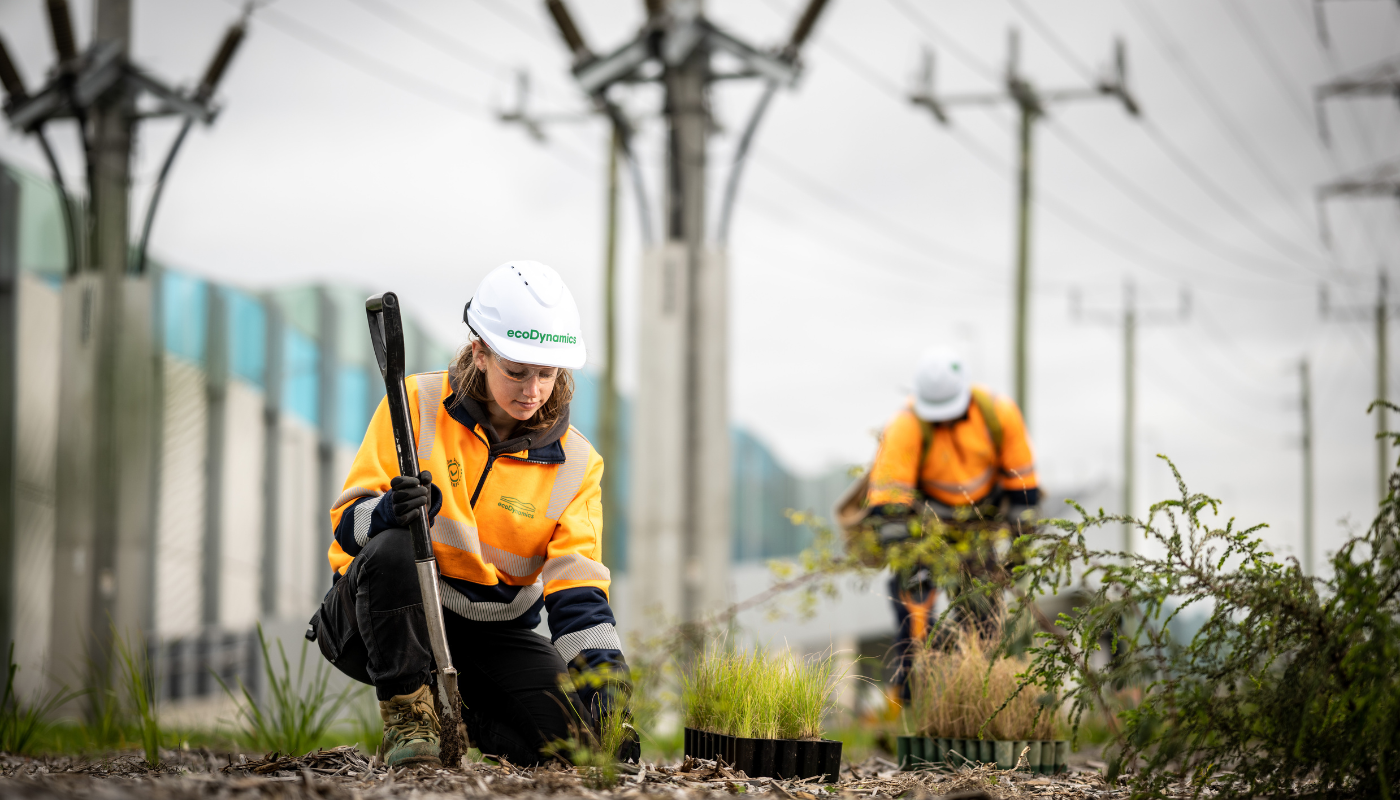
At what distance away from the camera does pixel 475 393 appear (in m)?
3.64

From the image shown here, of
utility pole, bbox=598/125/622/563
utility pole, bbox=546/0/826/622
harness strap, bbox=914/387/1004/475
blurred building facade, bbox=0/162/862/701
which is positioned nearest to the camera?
harness strap, bbox=914/387/1004/475

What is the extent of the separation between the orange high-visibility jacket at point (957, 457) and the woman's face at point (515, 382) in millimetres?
3028

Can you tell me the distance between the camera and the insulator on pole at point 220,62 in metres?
12.3

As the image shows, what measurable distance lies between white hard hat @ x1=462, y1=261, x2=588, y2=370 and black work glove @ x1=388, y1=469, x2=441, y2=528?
1.53 ft

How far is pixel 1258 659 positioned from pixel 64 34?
12824 millimetres

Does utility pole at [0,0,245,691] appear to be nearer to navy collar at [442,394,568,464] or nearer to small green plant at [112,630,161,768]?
small green plant at [112,630,161,768]

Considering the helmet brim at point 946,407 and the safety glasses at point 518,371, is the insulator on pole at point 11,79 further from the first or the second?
the safety glasses at point 518,371

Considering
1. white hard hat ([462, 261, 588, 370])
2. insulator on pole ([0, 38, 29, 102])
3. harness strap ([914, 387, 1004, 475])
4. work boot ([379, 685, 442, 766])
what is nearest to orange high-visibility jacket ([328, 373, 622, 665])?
Result: white hard hat ([462, 261, 588, 370])

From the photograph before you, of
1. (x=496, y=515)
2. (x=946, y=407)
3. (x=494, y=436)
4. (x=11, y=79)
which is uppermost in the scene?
(x=11, y=79)

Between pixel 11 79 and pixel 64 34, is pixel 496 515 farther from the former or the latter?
pixel 11 79

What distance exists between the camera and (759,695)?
3.60 m

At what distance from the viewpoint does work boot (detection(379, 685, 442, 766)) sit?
10.8 ft

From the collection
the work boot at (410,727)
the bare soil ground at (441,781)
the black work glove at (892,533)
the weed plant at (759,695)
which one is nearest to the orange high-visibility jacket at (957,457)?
the black work glove at (892,533)

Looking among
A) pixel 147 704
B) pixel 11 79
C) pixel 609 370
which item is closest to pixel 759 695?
pixel 147 704
